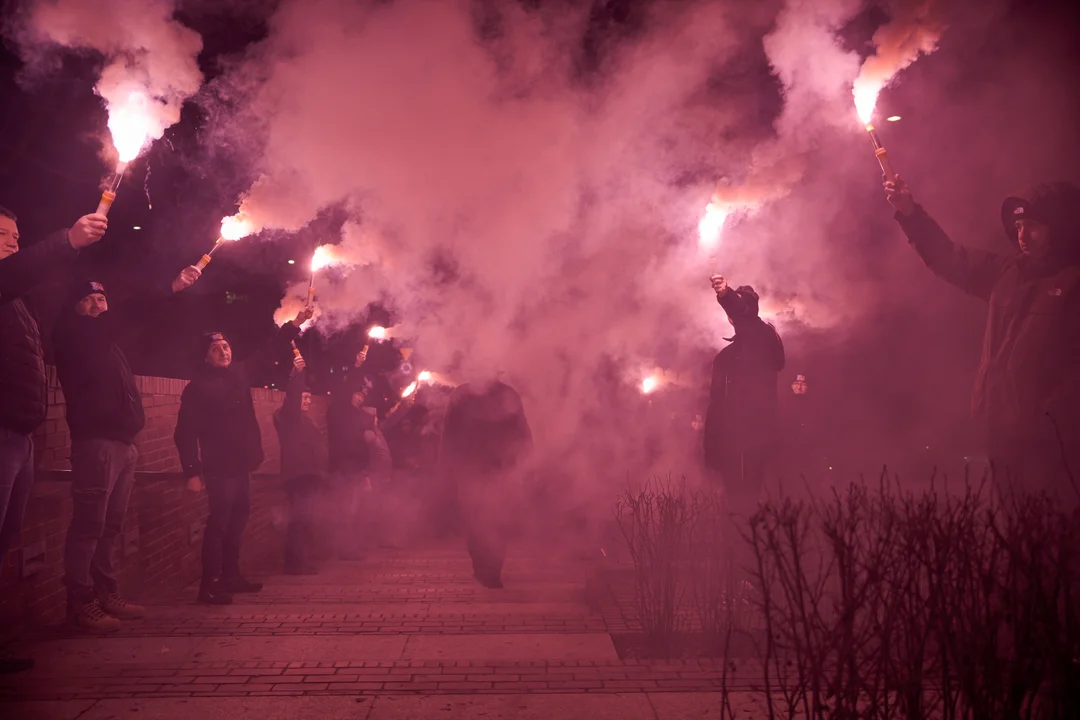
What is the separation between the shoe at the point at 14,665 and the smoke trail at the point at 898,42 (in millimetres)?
5354

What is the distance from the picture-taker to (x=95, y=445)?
4.47 metres

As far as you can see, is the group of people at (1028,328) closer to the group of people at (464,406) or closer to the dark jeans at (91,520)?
the group of people at (464,406)

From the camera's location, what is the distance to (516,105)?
7727mm

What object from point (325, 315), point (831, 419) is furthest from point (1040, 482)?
point (831, 419)

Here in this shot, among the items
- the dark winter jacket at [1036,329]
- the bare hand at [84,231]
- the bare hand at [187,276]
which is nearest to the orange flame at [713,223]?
the dark winter jacket at [1036,329]

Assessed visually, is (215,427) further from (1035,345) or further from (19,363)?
(1035,345)

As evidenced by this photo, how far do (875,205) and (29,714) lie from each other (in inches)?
518

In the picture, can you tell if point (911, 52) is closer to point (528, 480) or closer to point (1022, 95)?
point (1022, 95)

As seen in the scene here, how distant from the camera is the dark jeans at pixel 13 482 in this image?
146 inches

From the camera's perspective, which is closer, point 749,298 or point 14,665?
point 14,665

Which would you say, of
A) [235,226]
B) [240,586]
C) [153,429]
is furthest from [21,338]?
[235,226]

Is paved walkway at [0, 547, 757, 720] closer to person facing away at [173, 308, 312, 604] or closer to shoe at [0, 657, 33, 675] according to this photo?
shoe at [0, 657, 33, 675]

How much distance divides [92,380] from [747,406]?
171 inches

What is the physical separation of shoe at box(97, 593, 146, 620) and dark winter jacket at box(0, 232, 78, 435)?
128 centimetres
